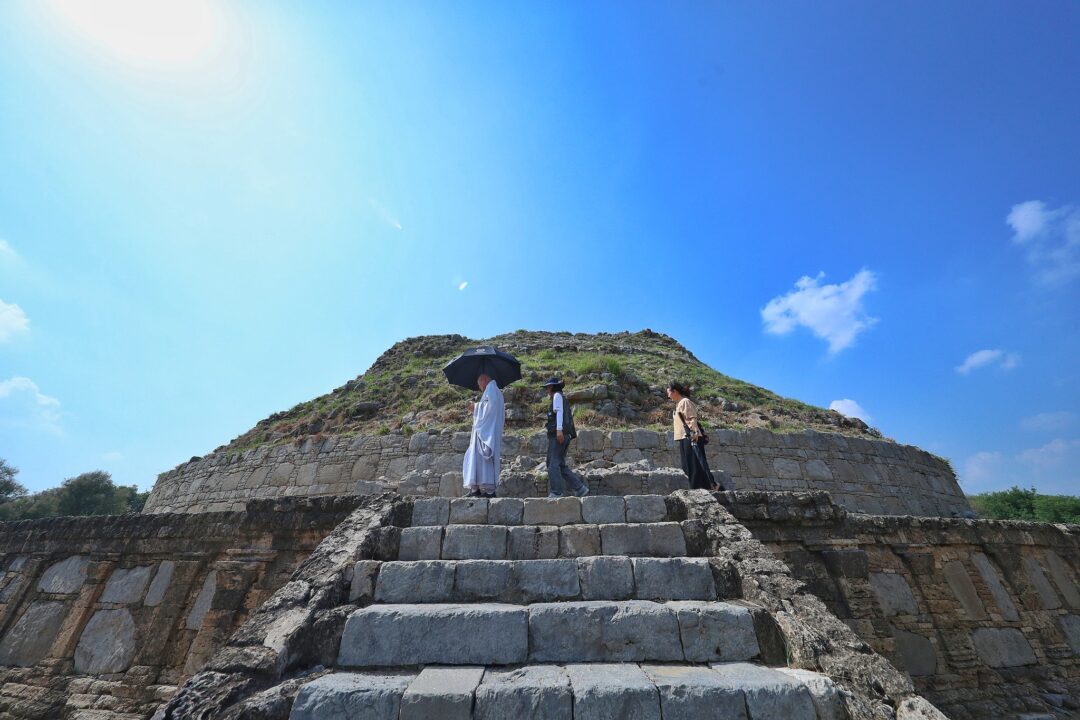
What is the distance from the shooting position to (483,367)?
6570mm

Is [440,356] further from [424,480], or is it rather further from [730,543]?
[730,543]

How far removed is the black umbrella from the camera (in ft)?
21.3

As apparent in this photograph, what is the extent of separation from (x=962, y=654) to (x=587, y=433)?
7400mm

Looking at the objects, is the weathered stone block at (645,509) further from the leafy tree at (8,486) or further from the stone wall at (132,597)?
the leafy tree at (8,486)

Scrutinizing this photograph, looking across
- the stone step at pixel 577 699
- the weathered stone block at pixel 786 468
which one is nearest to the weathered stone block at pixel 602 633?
the stone step at pixel 577 699

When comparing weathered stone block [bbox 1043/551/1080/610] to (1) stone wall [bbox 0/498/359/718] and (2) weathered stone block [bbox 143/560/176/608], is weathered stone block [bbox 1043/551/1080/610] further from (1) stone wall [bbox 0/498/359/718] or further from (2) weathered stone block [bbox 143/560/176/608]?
(2) weathered stone block [bbox 143/560/176/608]

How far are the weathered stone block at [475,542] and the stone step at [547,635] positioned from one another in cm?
76

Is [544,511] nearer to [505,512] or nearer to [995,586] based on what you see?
[505,512]

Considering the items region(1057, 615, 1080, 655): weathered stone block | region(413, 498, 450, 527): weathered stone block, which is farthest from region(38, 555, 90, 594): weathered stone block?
region(1057, 615, 1080, 655): weathered stone block

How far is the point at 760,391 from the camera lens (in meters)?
17.3

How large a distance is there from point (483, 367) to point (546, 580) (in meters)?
3.61

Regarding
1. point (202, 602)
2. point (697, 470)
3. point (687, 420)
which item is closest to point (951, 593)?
point (697, 470)

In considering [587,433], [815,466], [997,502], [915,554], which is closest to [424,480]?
[587,433]

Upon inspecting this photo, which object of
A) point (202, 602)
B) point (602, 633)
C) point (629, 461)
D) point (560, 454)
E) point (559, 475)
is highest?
point (629, 461)
